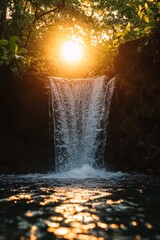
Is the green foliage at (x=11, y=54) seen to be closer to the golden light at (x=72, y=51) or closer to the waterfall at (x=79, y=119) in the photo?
the waterfall at (x=79, y=119)

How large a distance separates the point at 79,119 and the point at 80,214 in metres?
10.9

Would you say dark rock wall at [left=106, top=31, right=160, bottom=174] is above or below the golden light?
below

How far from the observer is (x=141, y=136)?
42.4 ft

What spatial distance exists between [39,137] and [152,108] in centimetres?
619

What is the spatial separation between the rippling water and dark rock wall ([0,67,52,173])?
7738 millimetres

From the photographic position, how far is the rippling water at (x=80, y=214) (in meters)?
3.96

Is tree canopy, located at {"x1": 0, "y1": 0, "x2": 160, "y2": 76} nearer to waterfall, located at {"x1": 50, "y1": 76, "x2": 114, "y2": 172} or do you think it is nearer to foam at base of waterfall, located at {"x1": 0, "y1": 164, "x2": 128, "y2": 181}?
waterfall, located at {"x1": 50, "y1": 76, "x2": 114, "y2": 172}

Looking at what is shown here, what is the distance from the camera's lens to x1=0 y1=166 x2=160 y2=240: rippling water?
3959 millimetres

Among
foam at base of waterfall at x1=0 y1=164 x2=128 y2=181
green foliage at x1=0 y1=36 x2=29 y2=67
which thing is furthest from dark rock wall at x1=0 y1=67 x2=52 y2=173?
foam at base of waterfall at x1=0 y1=164 x2=128 y2=181

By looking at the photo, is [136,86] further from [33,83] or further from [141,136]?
[33,83]

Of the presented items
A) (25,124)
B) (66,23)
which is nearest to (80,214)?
(25,124)

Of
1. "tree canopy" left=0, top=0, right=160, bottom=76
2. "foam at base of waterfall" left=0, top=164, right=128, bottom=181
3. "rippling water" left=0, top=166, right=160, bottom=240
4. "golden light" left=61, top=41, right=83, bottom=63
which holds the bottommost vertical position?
"foam at base of waterfall" left=0, top=164, right=128, bottom=181

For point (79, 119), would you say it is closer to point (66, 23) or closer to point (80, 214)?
point (80, 214)

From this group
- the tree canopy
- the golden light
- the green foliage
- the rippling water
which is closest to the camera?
the rippling water
